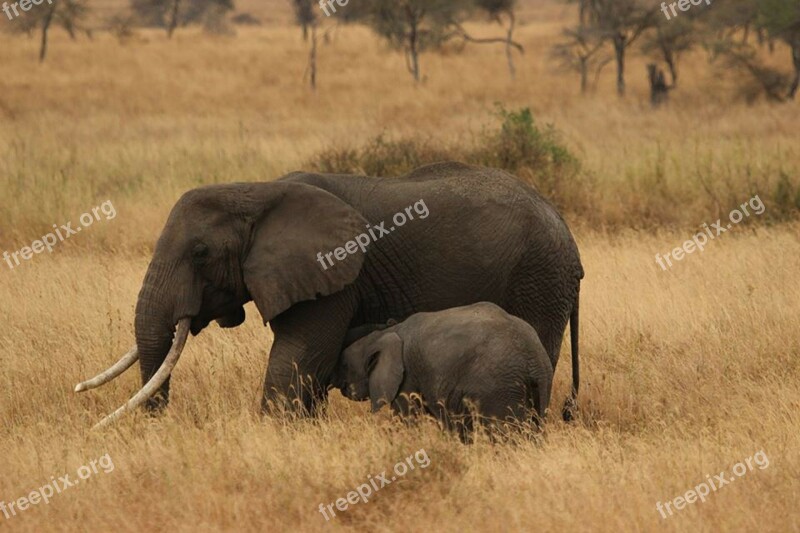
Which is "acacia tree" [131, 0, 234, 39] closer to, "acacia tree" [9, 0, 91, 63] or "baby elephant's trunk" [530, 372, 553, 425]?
"acacia tree" [9, 0, 91, 63]

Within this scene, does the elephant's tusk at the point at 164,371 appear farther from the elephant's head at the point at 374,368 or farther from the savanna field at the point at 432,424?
the elephant's head at the point at 374,368

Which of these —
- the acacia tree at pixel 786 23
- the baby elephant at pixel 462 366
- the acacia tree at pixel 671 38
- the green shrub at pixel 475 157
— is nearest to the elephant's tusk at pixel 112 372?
the baby elephant at pixel 462 366

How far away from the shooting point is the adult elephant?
7.05 m

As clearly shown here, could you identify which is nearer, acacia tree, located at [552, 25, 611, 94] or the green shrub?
the green shrub

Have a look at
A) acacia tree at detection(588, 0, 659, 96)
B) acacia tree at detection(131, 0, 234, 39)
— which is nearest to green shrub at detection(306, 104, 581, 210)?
acacia tree at detection(588, 0, 659, 96)

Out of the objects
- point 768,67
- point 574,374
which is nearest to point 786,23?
point 768,67

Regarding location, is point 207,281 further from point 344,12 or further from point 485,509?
point 344,12

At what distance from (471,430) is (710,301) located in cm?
404

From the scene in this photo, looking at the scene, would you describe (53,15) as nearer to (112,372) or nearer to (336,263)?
(112,372)

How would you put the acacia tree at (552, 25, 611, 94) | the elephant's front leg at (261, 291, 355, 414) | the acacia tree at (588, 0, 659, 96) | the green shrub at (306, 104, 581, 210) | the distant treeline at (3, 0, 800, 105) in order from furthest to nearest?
the acacia tree at (552, 25, 611, 94)
the acacia tree at (588, 0, 659, 96)
the distant treeline at (3, 0, 800, 105)
the green shrub at (306, 104, 581, 210)
the elephant's front leg at (261, 291, 355, 414)

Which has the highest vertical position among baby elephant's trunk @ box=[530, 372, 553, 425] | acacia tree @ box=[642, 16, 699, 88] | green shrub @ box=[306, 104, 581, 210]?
baby elephant's trunk @ box=[530, 372, 553, 425]

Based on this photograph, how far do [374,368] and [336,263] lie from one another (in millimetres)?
626

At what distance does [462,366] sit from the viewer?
6.73m

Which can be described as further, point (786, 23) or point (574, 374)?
point (786, 23)
